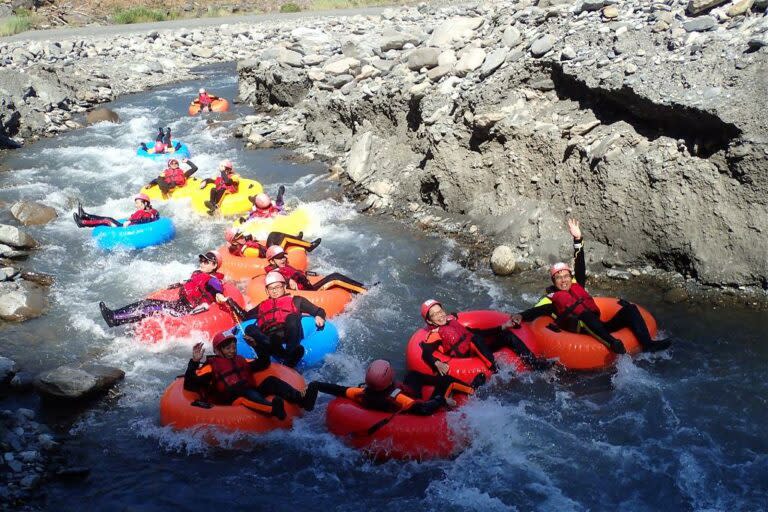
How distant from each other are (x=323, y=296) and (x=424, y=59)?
723 centimetres

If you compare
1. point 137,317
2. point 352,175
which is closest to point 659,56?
point 352,175

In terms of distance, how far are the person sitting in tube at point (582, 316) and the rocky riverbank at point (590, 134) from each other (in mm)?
1784

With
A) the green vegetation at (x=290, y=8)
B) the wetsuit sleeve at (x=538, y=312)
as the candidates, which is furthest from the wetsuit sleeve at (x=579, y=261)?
the green vegetation at (x=290, y=8)

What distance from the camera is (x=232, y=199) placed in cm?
1469

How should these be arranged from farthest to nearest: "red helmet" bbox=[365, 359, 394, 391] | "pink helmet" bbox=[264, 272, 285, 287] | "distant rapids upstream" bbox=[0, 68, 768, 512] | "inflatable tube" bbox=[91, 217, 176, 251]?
1. "inflatable tube" bbox=[91, 217, 176, 251]
2. "pink helmet" bbox=[264, 272, 285, 287]
3. "red helmet" bbox=[365, 359, 394, 391]
4. "distant rapids upstream" bbox=[0, 68, 768, 512]

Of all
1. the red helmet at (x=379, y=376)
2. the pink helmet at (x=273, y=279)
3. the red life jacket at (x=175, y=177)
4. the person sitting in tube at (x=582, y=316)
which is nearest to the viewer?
the red helmet at (x=379, y=376)

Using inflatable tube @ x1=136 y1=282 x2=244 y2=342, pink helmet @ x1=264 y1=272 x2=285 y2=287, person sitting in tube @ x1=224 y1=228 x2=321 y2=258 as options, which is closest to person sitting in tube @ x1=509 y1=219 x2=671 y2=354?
pink helmet @ x1=264 y1=272 x2=285 y2=287

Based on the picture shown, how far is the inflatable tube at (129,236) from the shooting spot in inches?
511

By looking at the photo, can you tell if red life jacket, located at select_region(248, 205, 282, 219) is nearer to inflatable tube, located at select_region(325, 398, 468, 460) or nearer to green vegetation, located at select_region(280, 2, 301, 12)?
inflatable tube, located at select_region(325, 398, 468, 460)

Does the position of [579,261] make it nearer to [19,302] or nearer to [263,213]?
[263,213]

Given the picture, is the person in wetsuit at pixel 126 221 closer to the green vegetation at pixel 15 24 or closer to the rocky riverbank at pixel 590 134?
the rocky riverbank at pixel 590 134

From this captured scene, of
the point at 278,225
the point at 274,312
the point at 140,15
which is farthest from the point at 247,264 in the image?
the point at 140,15

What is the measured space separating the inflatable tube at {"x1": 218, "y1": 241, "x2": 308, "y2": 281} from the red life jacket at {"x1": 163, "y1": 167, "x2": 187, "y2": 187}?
4.12 m

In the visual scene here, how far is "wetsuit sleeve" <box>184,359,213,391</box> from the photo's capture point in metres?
8.00
